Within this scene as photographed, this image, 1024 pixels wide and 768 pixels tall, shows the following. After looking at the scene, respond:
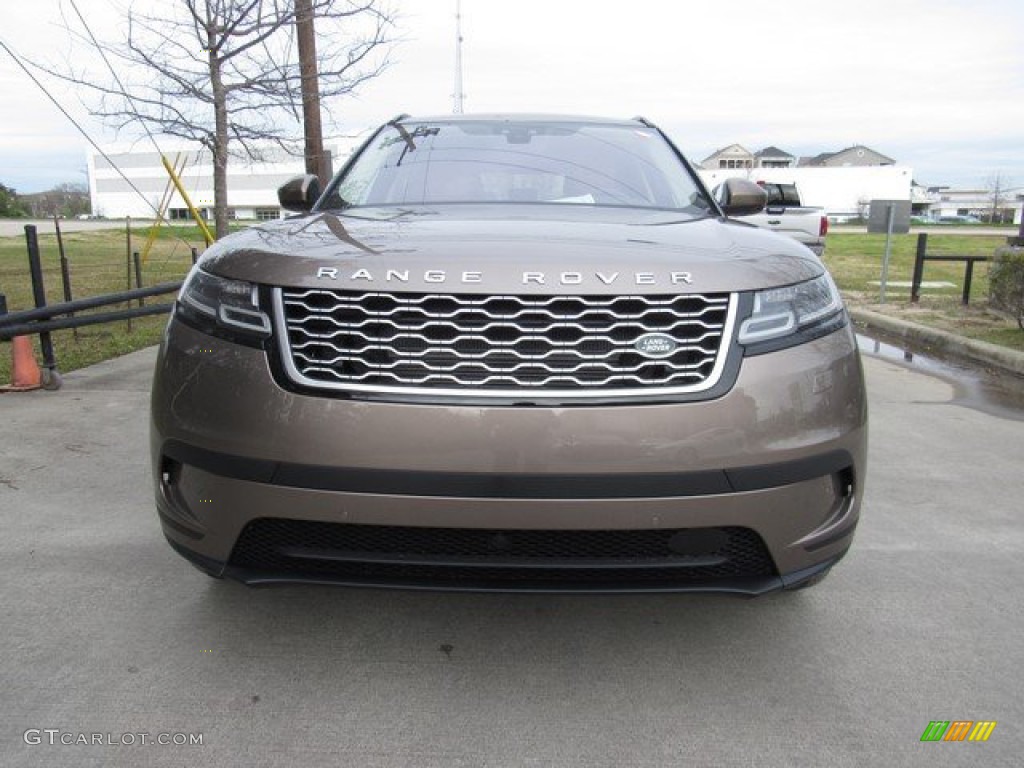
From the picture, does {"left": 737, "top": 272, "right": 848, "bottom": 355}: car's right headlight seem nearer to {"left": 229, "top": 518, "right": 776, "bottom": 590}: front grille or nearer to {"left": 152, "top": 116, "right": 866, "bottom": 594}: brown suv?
{"left": 152, "top": 116, "right": 866, "bottom": 594}: brown suv

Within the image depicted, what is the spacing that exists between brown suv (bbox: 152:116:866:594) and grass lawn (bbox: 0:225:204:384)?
521 centimetres

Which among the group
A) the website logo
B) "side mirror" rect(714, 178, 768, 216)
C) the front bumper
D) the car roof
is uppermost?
the car roof

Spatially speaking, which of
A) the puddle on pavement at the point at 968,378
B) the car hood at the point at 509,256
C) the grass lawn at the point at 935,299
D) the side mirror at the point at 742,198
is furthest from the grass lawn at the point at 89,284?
the grass lawn at the point at 935,299

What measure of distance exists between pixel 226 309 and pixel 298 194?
1458 mm

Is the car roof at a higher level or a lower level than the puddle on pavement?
higher

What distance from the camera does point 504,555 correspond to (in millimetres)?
2100

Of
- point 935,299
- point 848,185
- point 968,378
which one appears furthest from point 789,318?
point 848,185

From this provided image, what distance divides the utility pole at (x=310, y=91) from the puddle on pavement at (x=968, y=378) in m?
6.43

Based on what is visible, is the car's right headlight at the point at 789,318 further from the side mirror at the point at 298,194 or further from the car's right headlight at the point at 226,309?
the side mirror at the point at 298,194

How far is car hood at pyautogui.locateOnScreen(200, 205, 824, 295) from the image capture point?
208 cm

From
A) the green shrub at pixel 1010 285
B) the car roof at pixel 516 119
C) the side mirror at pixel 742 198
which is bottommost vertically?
the green shrub at pixel 1010 285

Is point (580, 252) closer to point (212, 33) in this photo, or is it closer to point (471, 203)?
point (471, 203)

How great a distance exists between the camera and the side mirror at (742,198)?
11.2 feet

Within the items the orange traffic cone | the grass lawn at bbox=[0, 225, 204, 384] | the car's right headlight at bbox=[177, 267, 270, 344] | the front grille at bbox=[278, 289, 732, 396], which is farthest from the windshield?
the grass lawn at bbox=[0, 225, 204, 384]
